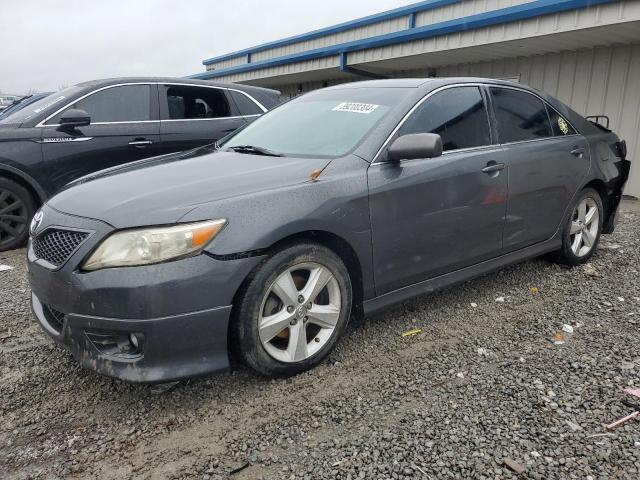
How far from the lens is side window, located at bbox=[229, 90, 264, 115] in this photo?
20.6 feet

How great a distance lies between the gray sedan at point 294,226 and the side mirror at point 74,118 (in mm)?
2313

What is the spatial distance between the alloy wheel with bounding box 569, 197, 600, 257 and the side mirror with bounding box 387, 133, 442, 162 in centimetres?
219

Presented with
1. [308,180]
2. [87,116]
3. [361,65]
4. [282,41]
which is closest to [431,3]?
[361,65]

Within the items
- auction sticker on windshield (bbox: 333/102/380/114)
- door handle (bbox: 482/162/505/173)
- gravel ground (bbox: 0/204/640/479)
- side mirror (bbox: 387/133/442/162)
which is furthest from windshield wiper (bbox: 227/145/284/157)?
door handle (bbox: 482/162/505/173)

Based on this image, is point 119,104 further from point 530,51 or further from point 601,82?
point 601,82

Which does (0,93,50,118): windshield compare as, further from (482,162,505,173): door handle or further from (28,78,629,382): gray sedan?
(482,162,505,173): door handle

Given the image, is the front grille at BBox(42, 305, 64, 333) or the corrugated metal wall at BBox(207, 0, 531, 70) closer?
the front grille at BBox(42, 305, 64, 333)

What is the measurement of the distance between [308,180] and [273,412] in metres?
1.20

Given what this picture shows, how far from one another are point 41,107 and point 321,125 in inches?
144

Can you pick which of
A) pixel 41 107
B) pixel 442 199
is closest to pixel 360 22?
pixel 41 107

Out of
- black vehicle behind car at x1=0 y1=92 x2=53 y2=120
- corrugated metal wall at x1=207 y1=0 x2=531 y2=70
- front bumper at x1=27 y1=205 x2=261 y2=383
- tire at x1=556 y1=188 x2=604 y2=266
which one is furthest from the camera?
corrugated metal wall at x1=207 y1=0 x2=531 y2=70

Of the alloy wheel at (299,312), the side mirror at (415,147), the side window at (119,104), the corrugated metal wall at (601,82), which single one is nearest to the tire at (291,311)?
the alloy wheel at (299,312)

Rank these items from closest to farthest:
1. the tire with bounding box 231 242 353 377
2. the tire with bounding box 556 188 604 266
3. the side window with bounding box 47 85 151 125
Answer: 1. the tire with bounding box 231 242 353 377
2. the tire with bounding box 556 188 604 266
3. the side window with bounding box 47 85 151 125

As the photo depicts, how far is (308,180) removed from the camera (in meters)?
2.68
